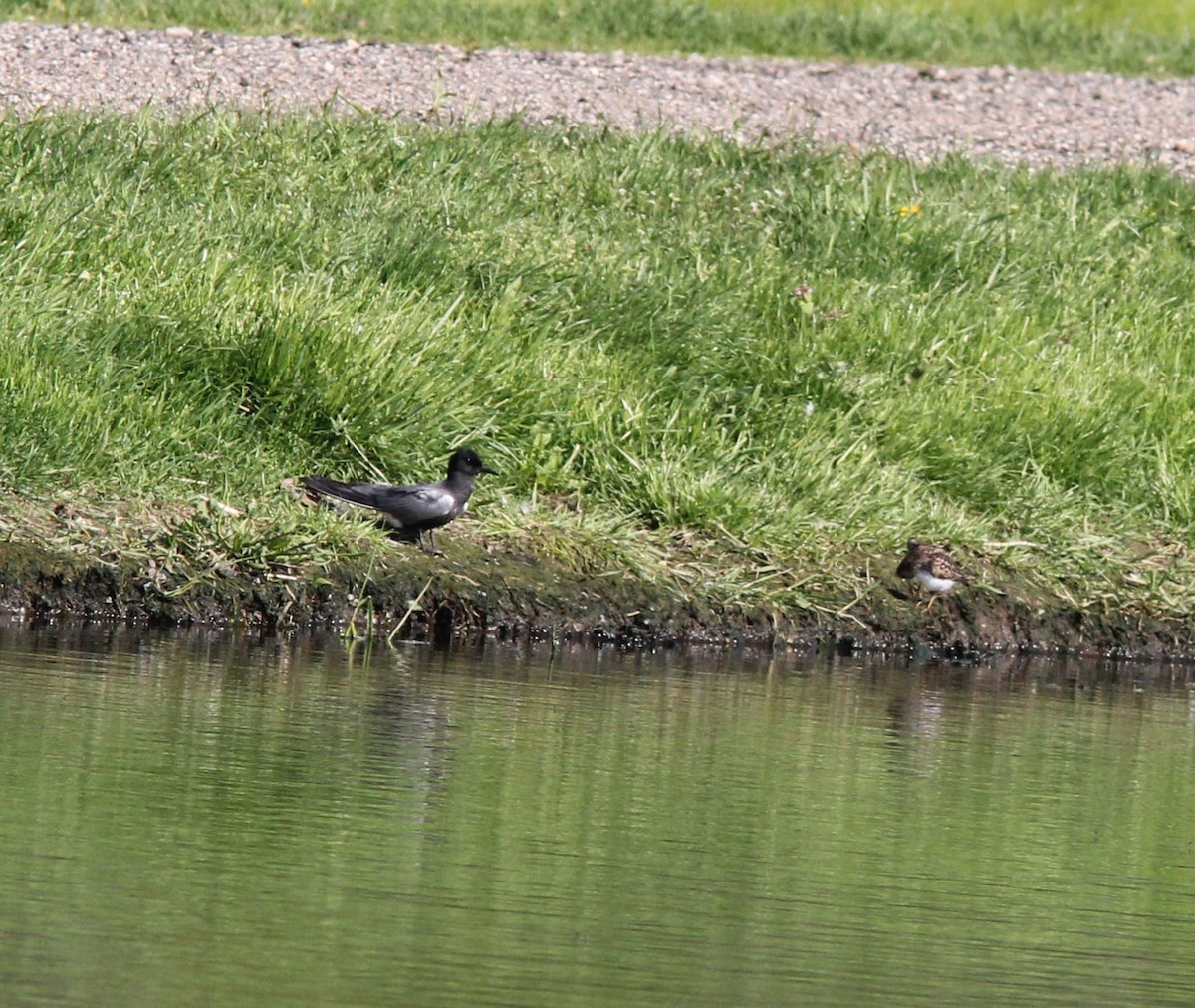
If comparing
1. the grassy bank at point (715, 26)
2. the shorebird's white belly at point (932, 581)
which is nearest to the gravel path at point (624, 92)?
the grassy bank at point (715, 26)

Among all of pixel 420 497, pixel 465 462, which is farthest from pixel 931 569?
pixel 420 497

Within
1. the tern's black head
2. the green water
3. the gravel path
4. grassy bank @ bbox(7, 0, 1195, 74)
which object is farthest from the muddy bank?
grassy bank @ bbox(7, 0, 1195, 74)

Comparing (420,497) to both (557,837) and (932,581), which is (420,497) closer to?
(932,581)

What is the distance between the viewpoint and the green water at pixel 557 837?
4.32 meters

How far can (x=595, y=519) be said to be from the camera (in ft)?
31.6

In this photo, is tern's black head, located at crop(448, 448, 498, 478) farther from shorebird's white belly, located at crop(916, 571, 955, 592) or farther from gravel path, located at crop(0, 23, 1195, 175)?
gravel path, located at crop(0, 23, 1195, 175)

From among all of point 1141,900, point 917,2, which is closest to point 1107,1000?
point 1141,900

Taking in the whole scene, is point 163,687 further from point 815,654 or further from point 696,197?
point 696,197

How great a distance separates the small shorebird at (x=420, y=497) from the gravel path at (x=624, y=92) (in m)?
3.86

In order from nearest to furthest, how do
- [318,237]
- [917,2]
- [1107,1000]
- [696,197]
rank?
[1107,1000], [318,237], [696,197], [917,2]

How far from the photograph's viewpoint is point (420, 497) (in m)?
9.06

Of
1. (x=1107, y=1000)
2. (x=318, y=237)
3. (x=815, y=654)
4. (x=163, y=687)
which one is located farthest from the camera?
(x=318, y=237)

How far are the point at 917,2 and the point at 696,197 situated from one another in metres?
7.15

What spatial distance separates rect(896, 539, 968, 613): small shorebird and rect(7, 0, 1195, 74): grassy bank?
22.6 ft
